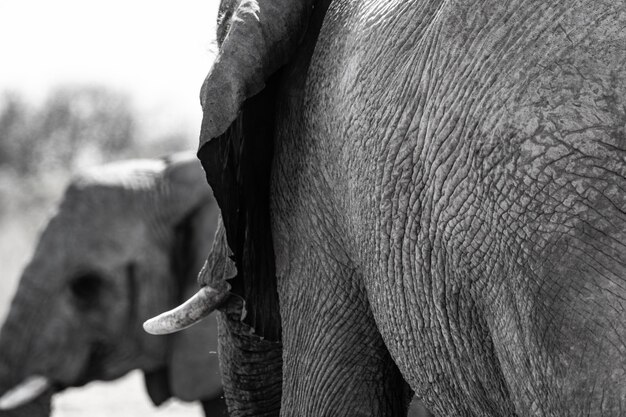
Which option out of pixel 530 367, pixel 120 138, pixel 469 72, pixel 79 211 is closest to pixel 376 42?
pixel 469 72

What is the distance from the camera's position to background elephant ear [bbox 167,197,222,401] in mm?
5906

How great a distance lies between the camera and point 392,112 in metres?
2.24

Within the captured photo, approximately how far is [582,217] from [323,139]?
803 mm

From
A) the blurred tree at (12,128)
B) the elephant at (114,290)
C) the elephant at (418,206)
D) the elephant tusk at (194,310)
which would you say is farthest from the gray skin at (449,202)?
the blurred tree at (12,128)

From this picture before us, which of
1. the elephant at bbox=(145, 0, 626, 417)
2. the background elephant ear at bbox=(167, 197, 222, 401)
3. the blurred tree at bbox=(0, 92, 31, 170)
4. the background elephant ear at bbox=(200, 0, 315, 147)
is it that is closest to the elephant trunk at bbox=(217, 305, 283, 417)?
the elephant at bbox=(145, 0, 626, 417)

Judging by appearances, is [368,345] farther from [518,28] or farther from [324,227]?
[518,28]

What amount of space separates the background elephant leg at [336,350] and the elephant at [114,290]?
321cm

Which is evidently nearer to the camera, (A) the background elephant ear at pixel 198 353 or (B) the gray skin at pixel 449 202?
(B) the gray skin at pixel 449 202

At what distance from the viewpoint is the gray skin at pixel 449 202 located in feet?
5.96

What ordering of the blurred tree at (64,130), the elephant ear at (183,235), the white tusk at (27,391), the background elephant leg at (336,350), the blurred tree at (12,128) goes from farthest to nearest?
1. the blurred tree at (64,130)
2. the blurred tree at (12,128)
3. the elephant ear at (183,235)
4. the white tusk at (27,391)
5. the background elephant leg at (336,350)

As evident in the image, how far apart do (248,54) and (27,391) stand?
3.61 meters

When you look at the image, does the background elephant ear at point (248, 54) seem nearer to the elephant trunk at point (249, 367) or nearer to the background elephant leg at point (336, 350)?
the background elephant leg at point (336, 350)

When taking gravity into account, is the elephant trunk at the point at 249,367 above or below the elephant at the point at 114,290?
below

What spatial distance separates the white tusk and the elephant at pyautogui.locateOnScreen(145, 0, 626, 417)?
2.78m
